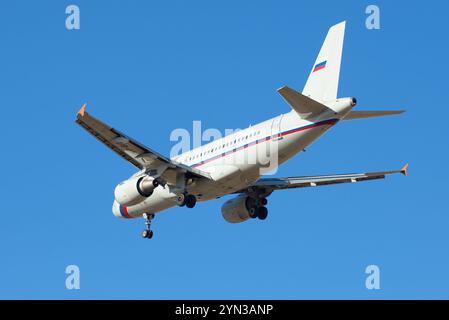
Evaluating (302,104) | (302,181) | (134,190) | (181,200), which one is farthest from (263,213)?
(302,104)

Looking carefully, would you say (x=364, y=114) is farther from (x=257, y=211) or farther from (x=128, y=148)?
(x=128, y=148)

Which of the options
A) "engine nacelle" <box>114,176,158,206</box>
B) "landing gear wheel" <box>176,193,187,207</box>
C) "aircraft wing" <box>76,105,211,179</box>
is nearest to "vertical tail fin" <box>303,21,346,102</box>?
"aircraft wing" <box>76,105,211,179</box>

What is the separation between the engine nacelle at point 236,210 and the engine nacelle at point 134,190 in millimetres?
6115

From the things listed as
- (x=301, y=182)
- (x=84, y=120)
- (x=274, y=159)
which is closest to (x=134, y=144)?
(x=84, y=120)

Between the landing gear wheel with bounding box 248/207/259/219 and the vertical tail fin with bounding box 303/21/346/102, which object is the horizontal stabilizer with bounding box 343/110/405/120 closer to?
the vertical tail fin with bounding box 303/21/346/102

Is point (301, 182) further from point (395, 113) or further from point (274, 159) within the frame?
point (395, 113)

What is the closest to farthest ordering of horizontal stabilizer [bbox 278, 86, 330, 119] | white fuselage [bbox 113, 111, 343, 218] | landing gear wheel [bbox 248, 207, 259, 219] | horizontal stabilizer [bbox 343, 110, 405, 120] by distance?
horizontal stabilizer [bbox 278, 86, 330, 119] → horizontal stabilizer [bbox 343, 110, 405, 120] → white fuselage [bbox 113, 111, 343, 218] → landing gear wheel [bbox 248, 207, 259, 219]

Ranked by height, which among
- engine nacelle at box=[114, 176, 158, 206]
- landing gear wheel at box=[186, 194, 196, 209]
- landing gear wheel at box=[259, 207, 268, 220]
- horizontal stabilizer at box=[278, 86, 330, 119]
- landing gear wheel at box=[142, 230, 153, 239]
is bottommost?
landing gear wheel at box=[142, 230, 153, 239]

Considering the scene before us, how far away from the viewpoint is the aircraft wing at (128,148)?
46.4m

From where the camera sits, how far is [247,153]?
→ 48500mm

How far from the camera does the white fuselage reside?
153 feet

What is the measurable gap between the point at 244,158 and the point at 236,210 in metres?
7.01

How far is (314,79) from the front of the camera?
47250 mm

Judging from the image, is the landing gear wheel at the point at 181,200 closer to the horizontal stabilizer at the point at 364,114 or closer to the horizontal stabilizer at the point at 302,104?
the horizontal stabilizer at the point at 302,104
